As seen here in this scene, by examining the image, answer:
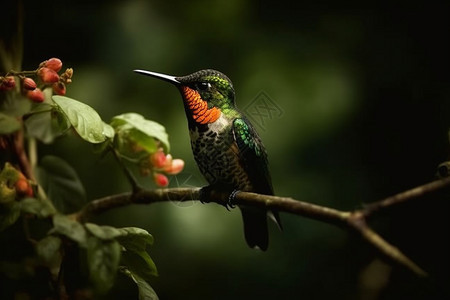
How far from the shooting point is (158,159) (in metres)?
0.82

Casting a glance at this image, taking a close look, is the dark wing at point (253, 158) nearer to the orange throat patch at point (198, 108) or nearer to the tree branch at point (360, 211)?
the orange throat patch at point (198, 108)

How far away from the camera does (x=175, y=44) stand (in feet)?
4.92

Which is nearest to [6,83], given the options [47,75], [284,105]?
[47,75]

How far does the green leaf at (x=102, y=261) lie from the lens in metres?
0.55

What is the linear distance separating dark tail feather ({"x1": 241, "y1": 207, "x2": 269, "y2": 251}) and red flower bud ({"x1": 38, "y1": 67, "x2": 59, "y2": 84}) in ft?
1.22

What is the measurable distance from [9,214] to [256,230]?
40cm

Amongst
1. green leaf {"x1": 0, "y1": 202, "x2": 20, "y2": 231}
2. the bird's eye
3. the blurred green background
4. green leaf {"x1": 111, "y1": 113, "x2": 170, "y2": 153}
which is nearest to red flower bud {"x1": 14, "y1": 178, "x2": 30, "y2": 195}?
green leaf {"x1": 0, "y1": 202, "x2": 20, "y2": 231}

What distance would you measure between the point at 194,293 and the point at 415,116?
2.70 ft

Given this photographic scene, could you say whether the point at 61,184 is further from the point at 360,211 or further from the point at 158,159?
the point at 360,211

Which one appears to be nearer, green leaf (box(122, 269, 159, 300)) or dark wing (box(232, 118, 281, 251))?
green leaf (box(122, 269, 159, 300))

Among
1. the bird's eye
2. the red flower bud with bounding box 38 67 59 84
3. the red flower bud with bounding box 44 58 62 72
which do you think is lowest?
the red flower bud with bounding box 38 67 59 84

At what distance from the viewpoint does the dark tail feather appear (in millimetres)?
875

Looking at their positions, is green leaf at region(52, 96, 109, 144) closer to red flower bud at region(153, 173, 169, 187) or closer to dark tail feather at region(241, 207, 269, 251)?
red flower bud at region(153, 173, 169, 187)

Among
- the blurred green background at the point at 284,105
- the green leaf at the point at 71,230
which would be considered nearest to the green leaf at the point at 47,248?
the green leaf at the point at 71,230
